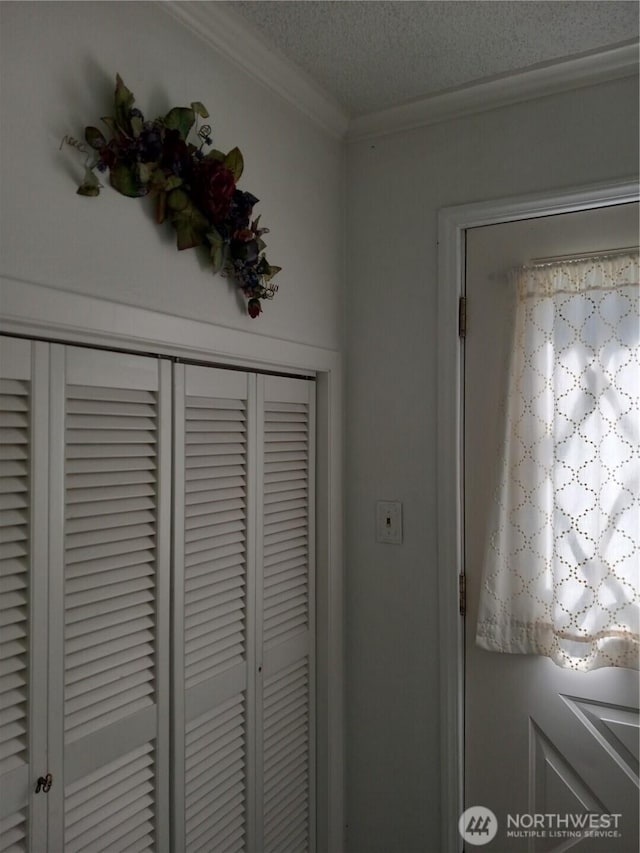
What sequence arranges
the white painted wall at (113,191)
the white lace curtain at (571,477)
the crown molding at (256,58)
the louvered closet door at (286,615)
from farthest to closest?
1. the louvered closet door at (286,615)
2. the white lace curtain at (571,477)
3. the crown molding at (256,58)
4. the white painted wall at (113,191)

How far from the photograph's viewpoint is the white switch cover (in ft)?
6.56

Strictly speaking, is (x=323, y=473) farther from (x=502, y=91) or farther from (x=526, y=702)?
(x=502, y=91)

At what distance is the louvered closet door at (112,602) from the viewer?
1.25 metres

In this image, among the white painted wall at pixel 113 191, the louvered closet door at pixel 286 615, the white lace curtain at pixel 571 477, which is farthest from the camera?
the louvered closet door at pixel 286 615

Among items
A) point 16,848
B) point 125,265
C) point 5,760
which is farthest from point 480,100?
point 16,848

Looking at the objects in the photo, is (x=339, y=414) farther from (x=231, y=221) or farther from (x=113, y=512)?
(x=113, y=512)

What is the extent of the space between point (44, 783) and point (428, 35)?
5.92 ft

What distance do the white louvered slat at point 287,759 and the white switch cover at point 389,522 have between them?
17.3 inches

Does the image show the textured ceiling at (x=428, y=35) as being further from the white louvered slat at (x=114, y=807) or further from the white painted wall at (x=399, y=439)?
the white louvered slat at (x=114, y=807)

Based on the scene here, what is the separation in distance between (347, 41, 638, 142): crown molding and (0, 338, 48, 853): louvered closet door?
1.32m

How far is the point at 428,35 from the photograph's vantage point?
5.25 feet

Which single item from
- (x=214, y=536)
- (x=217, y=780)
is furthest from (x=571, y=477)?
(x=217, y=780)

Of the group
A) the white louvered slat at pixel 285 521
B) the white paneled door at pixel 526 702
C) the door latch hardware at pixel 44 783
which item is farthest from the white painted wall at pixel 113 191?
the door latch hardware at pixel 44 783

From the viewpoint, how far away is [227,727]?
5.46 feet
